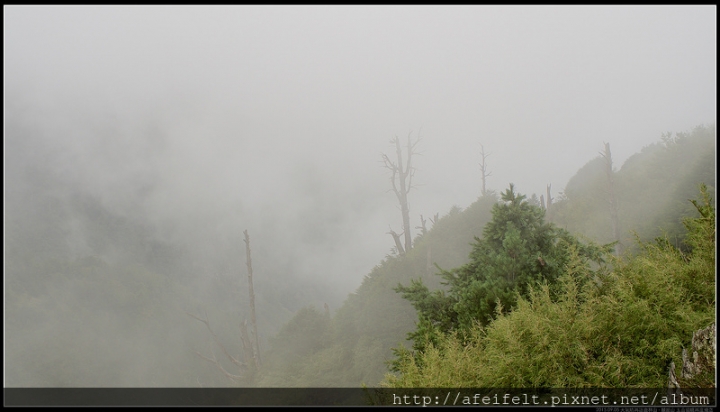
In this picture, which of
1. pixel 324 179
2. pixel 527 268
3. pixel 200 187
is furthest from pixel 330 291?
pixel 527 268

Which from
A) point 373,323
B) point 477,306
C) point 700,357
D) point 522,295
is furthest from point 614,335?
point 373,323

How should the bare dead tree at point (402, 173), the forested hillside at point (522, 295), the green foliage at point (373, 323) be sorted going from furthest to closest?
the bare dead tree at point (402, 173), the green foliage at point (373, 323), the forested hillside at point (522, 295)

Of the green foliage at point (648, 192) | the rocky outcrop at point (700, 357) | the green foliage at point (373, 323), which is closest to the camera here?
the rocky outcrop at point (700, 357)

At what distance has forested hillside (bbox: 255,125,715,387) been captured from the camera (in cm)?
554

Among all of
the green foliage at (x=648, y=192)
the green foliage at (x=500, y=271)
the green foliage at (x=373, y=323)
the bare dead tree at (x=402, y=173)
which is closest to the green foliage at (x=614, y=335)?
the green foliage at (x=500, y=271)

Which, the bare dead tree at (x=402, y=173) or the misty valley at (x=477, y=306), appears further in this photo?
the bare dead tree at (x=402, y=173)

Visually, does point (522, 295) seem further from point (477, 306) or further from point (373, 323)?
point (373, 323)

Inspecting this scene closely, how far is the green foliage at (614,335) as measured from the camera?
521 cm

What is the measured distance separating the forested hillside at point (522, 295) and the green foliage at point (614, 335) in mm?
23

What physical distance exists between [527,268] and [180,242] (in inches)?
4406

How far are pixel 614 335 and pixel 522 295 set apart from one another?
3.08 m

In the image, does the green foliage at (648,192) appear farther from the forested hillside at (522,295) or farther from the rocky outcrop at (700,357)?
the rocky outcrop at (700,357)

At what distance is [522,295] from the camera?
8656 mm

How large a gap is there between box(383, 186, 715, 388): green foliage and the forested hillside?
2cm
